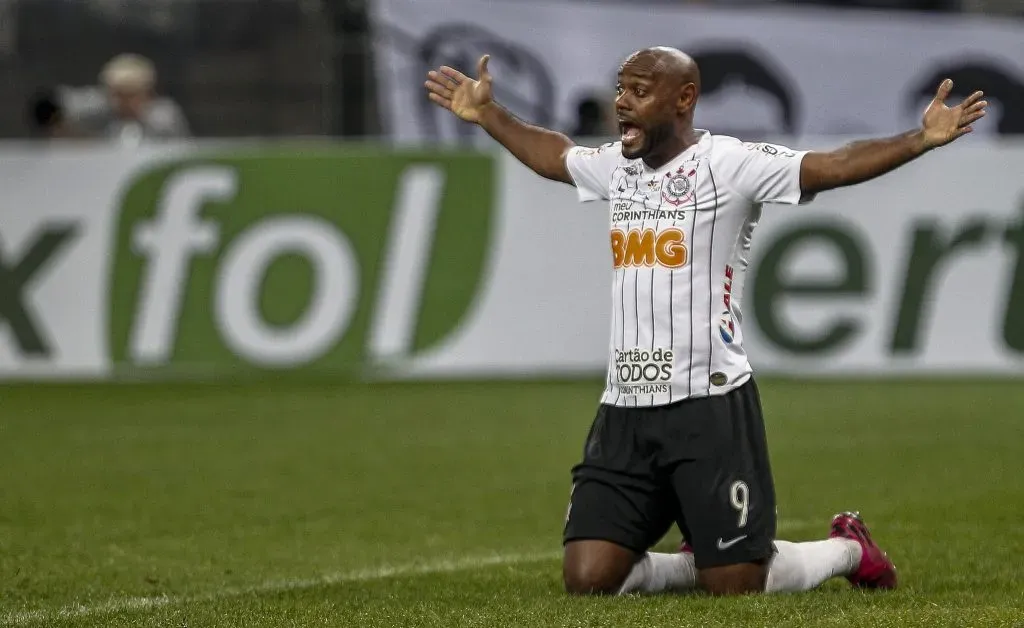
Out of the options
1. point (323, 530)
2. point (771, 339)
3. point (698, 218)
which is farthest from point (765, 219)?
point (698, 218)

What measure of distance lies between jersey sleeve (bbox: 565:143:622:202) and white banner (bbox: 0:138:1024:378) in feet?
25.5

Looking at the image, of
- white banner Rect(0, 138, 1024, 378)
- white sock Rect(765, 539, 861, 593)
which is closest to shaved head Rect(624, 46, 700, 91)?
white sock Rect(765, 539, 861, 593)

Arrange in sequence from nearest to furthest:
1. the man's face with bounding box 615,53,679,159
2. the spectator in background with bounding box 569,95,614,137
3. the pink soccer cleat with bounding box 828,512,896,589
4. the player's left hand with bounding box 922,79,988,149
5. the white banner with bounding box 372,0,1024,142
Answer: the player's left hand with bounding box 922,79,988,149, the man's face with bounding box 615,53,679,159, the pink soccer cleat with bounding box 828,512,896,589, the spectator in background with bounding box 569,95,614,137, the white banner with bounding box 372,0,1024,142

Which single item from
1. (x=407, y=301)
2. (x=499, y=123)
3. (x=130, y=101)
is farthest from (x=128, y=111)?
(x=499, y=123)

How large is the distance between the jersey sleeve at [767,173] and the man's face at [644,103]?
25cm

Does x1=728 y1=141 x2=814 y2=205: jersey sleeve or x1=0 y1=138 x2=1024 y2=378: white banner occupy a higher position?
x1=728 y1=141 x2=814 y2=205: jersey sleeve

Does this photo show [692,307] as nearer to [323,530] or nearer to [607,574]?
[607,574]

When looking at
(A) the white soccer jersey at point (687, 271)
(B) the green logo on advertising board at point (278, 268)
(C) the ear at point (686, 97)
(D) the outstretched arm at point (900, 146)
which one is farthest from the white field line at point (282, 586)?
(B) the green logo on advertising board at point (278, 268)

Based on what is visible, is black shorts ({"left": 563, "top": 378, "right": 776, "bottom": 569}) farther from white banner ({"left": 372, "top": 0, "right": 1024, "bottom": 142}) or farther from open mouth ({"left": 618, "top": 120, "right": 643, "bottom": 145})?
white banner ({"left": 372, "top": 0, "right": 1024, "bottom": 142})

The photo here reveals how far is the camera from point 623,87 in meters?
6.05

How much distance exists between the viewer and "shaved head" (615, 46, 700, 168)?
6.02 meters

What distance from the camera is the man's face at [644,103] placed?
19.7ft

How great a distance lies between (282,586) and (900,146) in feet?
8.48

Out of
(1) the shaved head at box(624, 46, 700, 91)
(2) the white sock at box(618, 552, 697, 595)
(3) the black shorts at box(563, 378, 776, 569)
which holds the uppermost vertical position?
(1) the shaved head at box(624, 46, 700, 91)
